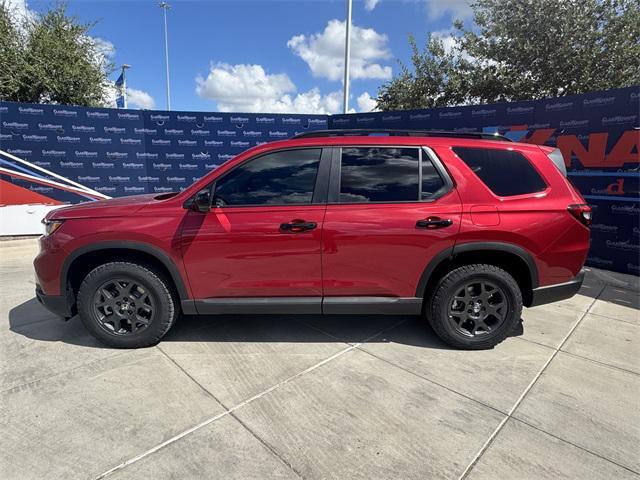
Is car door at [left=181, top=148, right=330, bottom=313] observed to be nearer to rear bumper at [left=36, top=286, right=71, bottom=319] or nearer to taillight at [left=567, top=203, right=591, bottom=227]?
rear bumper at [left=36, top=286, right=71, bottom=319]

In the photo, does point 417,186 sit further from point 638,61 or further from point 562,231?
point 638,61

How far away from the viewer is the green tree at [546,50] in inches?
438

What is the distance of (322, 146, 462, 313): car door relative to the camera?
290 cm

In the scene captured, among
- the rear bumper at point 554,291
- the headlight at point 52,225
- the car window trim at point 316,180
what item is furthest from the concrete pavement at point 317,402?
the car window trim at point 316,180

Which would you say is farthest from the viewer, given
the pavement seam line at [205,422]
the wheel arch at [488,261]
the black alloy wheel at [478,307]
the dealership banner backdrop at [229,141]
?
the dealership banner backdrop at [229,141]

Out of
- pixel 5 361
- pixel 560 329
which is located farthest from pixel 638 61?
pixel 5 361

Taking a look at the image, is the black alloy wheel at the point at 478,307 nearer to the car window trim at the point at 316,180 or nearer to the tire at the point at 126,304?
the car window trim at the point at 316,180

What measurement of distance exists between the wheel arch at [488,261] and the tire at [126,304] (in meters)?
2.19

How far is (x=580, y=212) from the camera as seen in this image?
119 inches

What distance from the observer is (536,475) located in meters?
1.89

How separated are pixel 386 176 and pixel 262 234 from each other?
3.73 ft

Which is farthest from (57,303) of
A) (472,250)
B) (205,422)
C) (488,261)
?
(488,261)

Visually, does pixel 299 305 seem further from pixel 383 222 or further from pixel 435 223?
pixel 435 223

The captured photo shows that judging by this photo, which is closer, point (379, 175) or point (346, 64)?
point (379, 175)
